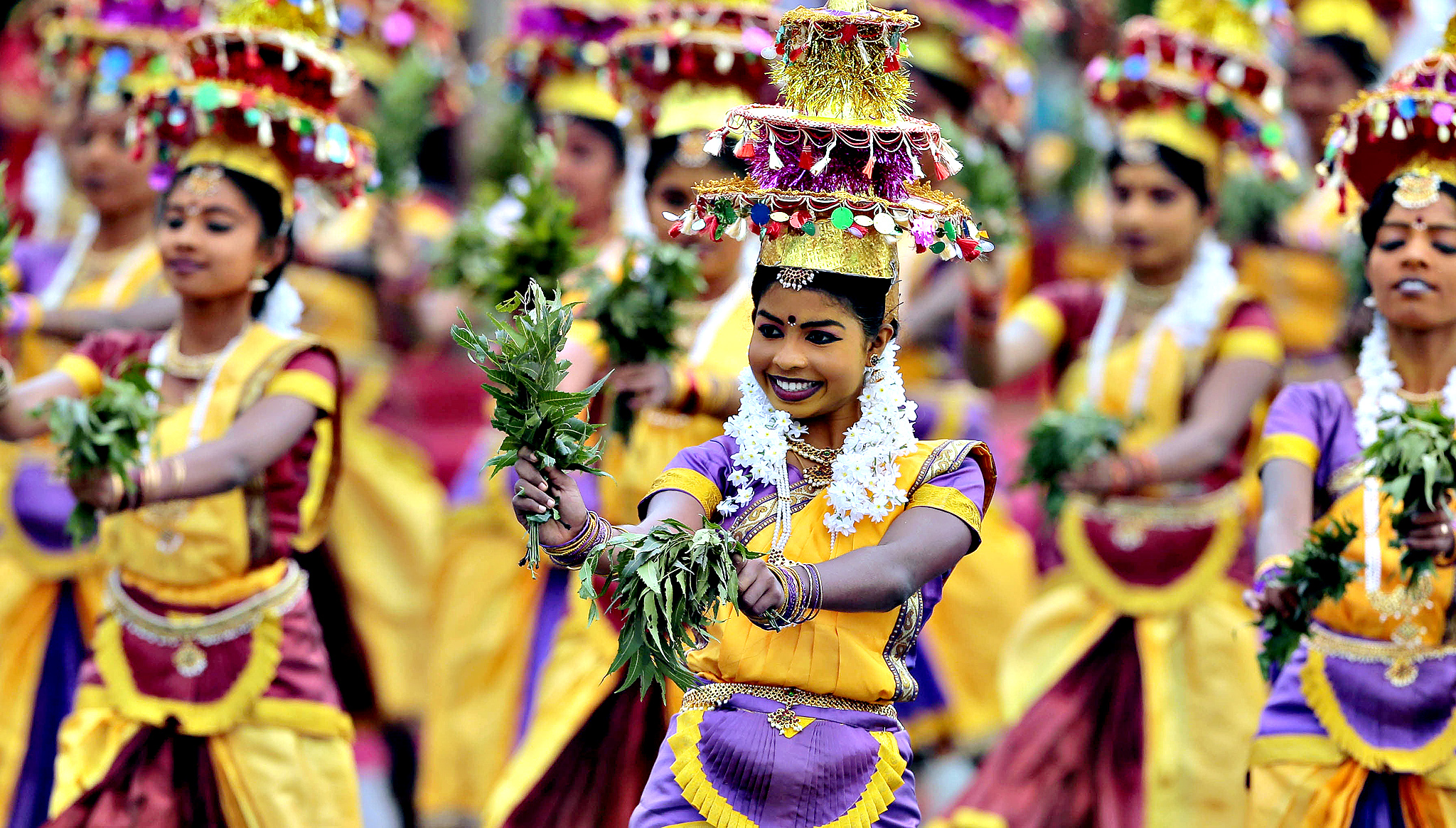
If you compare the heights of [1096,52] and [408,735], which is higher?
[1096,52]

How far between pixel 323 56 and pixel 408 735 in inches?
136

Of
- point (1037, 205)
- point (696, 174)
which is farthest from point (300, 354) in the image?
point (1037, 205)

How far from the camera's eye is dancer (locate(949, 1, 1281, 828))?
6051mm

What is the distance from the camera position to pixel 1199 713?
6.14 metres

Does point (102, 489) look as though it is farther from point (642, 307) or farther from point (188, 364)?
point (642, 307)

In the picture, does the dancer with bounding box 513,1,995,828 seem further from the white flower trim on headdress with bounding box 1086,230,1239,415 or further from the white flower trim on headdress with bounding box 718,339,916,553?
the white flower trim on headdress with bounding box 1086,230,1239,415

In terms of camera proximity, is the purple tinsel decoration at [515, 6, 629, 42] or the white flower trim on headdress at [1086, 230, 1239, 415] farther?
the purple tinsel decoration at [515, 6, 629, 42]

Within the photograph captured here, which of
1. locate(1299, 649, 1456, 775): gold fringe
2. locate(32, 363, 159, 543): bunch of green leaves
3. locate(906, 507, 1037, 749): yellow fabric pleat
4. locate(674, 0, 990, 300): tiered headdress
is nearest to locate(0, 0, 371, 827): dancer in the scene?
locate(32, 363, 159, 543): bunch of green leaves

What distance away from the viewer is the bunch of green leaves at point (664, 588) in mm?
3518

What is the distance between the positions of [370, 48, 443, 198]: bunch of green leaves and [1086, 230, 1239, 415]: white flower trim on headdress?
2745mm

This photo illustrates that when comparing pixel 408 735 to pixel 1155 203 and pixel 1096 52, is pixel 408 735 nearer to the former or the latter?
pixel 1155 203

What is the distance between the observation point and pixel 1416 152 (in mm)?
4824

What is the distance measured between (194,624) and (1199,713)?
9.83ft

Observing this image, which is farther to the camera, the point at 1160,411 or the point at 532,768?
the point at 1160,411
